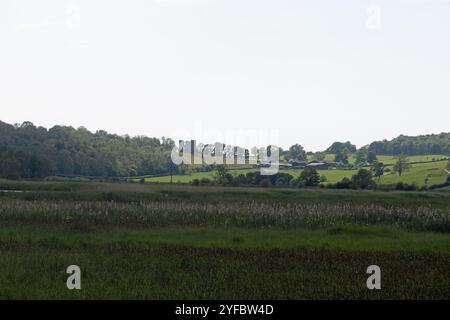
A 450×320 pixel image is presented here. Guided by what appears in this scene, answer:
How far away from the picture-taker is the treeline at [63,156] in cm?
10875

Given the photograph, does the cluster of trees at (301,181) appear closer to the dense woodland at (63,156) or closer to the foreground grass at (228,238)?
the dense woodland at (63,156)

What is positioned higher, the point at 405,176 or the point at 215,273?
the point at 215,273

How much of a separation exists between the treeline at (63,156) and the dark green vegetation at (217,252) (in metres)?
72.6

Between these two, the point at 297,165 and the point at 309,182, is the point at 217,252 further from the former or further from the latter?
the point at 297,165

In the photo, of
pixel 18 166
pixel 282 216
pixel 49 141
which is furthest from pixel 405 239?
pixel 49 141

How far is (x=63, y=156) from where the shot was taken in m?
136

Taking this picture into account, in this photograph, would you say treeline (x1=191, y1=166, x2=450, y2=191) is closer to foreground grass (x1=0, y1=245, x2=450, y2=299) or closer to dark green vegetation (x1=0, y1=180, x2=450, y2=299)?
dark green vegetation (x1=0, y1=180, x2=450, y2=299)

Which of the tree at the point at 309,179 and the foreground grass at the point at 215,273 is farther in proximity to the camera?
the tree at the point at 309,179

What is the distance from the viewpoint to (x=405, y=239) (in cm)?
2714

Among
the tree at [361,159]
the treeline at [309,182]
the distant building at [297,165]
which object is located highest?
the tree at [361,159]

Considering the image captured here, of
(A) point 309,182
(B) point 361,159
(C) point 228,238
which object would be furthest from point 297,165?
(C) point 228,238

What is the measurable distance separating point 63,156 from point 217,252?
12139 centimetres

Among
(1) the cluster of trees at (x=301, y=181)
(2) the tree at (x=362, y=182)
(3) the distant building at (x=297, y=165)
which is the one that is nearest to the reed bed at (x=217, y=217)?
(2) the tree at (x=362, y=182)
